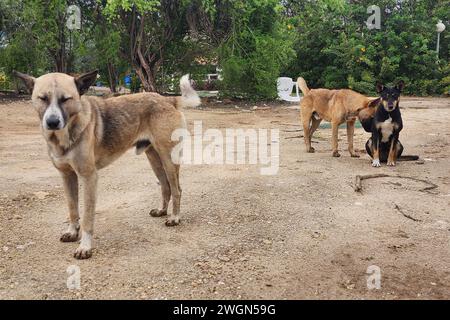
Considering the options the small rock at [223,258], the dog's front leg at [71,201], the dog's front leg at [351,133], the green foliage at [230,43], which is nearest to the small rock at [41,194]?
the dog's front leg at [71,201]

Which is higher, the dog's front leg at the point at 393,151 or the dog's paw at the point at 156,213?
the dog's front leg at the point at 393,151

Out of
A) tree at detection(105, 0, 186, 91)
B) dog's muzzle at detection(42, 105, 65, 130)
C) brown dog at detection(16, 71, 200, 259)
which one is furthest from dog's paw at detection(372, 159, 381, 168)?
tree at detection(105, 0, 186, 91)

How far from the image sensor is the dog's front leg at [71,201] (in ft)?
13.0

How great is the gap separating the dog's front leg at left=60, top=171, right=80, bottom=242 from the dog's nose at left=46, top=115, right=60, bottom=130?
668 millimetres

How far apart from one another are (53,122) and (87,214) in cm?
88

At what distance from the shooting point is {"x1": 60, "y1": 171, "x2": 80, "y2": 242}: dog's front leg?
3.96m

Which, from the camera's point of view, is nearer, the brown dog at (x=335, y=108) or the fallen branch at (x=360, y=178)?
the fallen branch at (x=360, y=178)

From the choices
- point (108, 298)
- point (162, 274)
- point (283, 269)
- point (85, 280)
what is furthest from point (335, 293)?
point (85, 280)

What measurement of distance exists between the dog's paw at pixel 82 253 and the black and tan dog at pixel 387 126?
5078 mm

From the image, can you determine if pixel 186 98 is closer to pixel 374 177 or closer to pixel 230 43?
pixel 374 177

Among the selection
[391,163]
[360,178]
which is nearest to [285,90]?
[391,163]

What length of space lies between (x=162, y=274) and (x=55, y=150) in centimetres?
132

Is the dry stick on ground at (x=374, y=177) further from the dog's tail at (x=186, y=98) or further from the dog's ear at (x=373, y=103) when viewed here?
the dog's tail at (x=186, y=98)

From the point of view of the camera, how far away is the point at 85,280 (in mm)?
3328
